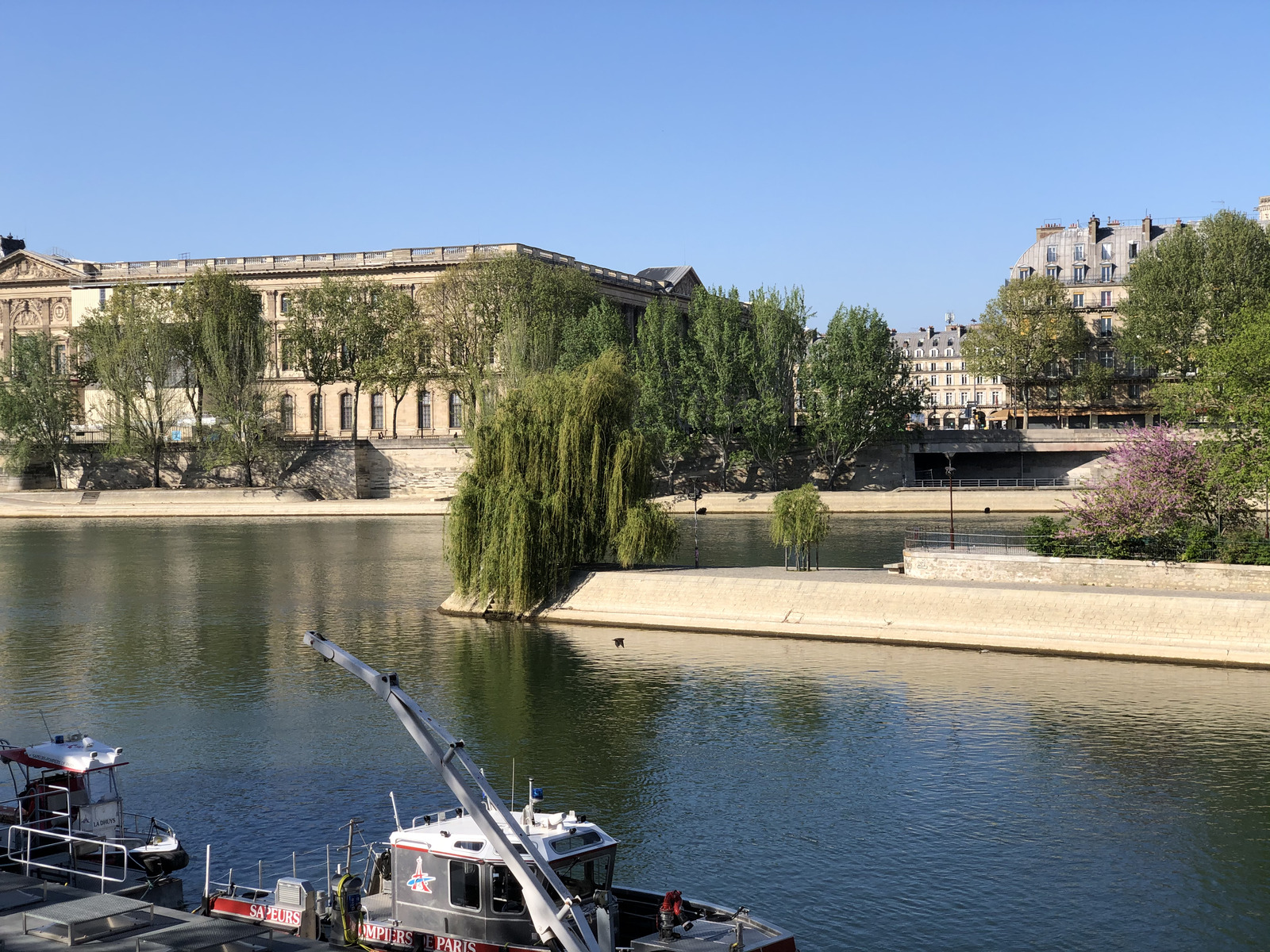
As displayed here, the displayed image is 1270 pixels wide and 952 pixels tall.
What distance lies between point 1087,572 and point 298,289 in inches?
4183

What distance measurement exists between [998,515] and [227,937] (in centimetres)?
8676

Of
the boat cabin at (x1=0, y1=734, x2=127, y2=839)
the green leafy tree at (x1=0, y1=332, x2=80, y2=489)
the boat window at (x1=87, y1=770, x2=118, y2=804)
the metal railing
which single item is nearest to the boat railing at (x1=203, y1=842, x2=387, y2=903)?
the boat cabin at (x1=0, y1=734, x2=127, y2=839)

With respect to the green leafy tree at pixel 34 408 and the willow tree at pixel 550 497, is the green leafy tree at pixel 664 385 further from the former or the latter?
the green leafy tree at pixel 34 408

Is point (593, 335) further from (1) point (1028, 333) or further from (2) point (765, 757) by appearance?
(2) point (765, 757)

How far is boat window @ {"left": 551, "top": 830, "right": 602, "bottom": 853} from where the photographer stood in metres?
19.2

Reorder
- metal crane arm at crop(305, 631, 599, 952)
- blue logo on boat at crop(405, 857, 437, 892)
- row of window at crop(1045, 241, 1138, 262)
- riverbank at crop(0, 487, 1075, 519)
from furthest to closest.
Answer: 1. row of window at crop(1045, 241, 1138, 262)
2. riverbank at crop(0, 487, 1075, 519)
3. blue logo on boat at crop(405, 857, 437, 892)
4. metal crane arm at crop(305, 631, 599, 952)

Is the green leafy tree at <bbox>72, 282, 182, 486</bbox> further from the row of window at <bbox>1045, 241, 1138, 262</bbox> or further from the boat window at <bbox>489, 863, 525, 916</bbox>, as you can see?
the boat window at <bbox>489, 863, 525, 916</bbox>

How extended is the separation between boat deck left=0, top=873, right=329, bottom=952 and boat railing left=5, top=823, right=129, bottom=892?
5.37 ft

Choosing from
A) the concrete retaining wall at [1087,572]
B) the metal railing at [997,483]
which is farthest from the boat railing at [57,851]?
the metal railing at [997,483]

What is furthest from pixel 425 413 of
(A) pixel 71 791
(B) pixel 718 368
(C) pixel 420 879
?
(C) pixel 420 879

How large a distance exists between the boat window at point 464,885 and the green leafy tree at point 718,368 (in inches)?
3604

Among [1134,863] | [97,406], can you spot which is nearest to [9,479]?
[97,406]

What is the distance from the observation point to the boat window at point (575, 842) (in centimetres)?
1917

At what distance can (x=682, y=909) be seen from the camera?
19.8 metres
